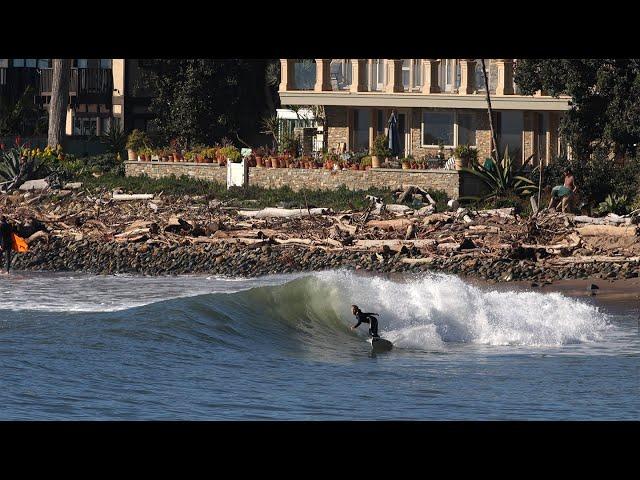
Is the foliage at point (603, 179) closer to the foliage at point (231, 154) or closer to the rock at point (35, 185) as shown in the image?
the foliage at point (231, 154)

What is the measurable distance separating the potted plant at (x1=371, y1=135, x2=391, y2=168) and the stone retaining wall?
1.43ft

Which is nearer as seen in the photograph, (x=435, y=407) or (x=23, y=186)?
(x=435, y=407)

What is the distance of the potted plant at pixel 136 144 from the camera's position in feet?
146

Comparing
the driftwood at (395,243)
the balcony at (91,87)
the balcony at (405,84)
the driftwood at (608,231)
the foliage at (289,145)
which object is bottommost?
the driftwood at (395,243)

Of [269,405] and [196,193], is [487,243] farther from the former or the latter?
[269,405]

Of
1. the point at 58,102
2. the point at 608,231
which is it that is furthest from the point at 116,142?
the point at 608,231

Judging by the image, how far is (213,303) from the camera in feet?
80.4

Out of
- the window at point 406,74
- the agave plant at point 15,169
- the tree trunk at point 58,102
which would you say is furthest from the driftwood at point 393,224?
the tree trunk at point 58,102

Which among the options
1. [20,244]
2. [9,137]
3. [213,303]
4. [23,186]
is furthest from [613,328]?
[9,137]

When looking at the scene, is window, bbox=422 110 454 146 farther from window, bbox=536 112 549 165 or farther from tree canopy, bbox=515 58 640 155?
tree canopy, bbox=515 58 640 155

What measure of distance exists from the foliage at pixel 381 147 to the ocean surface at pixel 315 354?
9.86 meters

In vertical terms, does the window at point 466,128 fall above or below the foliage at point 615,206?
above
